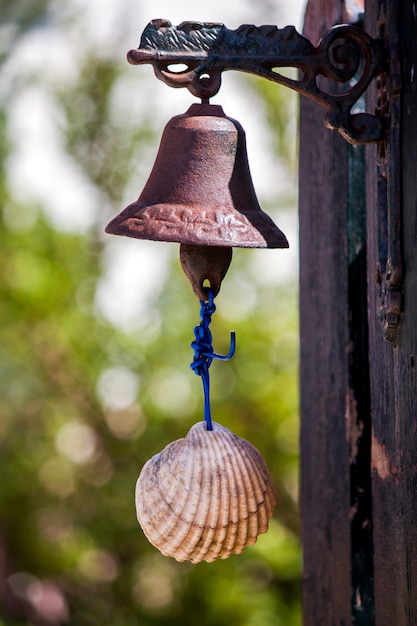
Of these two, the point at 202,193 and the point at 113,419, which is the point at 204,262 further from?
the point at 113,419

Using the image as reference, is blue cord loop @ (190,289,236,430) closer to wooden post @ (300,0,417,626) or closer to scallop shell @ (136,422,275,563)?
scallop shell @ (136,422,275,563)

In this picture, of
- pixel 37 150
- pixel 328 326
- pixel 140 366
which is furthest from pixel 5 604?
pixel 328 326

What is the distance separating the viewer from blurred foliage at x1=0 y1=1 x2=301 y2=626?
356 centimetres

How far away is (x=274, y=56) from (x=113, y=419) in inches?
104

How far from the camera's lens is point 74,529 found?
3758 millimetres

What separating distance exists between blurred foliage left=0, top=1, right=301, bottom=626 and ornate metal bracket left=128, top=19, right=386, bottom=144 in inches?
92.0

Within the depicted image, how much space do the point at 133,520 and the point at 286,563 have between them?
2.06 ft

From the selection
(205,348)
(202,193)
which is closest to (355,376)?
(205,348)

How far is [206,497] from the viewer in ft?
4.19

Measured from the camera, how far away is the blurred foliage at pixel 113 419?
3.56 meters

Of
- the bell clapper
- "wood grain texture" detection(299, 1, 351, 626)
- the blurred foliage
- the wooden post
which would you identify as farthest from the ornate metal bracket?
the blurred foliage

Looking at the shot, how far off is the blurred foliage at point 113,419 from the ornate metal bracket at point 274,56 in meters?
2.34

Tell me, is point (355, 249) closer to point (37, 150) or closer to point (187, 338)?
point (187, 338)

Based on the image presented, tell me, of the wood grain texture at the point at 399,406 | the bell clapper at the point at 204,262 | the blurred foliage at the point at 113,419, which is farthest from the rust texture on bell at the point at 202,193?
the blurred foliage at the point at 113,419
